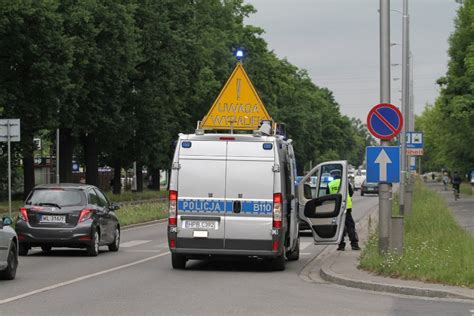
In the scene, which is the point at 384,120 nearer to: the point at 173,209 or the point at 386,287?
the point at 173,209

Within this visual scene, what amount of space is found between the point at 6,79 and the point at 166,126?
16783mm

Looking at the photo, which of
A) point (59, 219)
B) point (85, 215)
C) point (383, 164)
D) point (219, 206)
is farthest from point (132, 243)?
point (383, 164)

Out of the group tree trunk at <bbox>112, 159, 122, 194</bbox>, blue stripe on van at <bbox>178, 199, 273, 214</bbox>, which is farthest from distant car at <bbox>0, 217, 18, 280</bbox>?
tree trunk at <bbox>112, 159, 122, 194</bbox>

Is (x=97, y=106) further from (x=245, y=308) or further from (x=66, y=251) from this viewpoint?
(x=245, y=308)

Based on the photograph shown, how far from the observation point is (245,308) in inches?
469

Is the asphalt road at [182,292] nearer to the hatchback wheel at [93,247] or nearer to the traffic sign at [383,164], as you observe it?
the hatchback wheel at [93,247]

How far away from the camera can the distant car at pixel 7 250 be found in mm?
14750

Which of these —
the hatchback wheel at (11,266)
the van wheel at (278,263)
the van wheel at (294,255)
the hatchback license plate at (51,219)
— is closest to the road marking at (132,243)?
the hatchback license plate at (51,219)

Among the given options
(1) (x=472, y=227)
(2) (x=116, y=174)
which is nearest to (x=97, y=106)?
(2) (x=116, y=174)

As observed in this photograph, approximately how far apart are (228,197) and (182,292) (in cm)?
362

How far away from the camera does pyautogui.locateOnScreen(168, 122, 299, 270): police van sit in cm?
1703

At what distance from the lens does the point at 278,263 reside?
17.8m

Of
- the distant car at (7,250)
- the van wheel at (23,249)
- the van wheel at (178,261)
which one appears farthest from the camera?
the van wheel at (23,249)

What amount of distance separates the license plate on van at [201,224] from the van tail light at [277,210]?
3.41 feet
